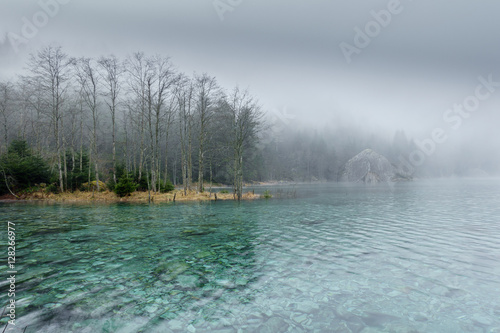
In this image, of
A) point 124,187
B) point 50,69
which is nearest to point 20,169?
point 124,187

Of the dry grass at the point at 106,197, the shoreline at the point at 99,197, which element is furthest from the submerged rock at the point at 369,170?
the shoreline at the point at 99,197

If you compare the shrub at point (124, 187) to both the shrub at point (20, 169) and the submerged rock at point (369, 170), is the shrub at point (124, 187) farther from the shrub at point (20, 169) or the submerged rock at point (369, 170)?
the submerged rock at point (369, 170)

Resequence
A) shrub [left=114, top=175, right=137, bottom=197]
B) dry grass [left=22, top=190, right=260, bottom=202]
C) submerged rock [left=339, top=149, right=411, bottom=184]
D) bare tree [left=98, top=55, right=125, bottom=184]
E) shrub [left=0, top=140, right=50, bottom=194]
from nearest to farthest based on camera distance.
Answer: shrub [left=0, top=140, right=50, bottom=194] < dry grass [left=22, top=190, right=260, bottom=202] < shrub [left=114, top=175, right=137, bottom=197] < bare tree [left=98, top=55, right=125, bottom=184] < submerged rock [left=339, top=149, right=411, bottom=184]

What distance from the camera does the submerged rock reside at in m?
114

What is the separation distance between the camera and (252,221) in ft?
45.0

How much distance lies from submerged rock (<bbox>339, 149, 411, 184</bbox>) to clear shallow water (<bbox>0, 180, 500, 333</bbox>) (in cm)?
11450

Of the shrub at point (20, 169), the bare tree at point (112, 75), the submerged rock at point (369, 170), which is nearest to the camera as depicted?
the shrub at point (20, 169)

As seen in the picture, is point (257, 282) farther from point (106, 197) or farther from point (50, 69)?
point (50, 69)

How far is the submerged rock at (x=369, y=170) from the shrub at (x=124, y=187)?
108315 millimetres

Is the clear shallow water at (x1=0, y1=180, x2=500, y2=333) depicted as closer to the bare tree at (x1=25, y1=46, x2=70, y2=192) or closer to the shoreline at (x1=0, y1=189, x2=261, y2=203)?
the shoreline at (x1=0, y1=189, x2=261, y2=203)

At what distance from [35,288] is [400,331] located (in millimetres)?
6516

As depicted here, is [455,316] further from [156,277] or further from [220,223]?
[220,223]

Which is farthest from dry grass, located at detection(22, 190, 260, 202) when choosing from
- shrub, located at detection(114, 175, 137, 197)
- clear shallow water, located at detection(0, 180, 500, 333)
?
clear shallow water, located at detection(0, 180, 500, 333)

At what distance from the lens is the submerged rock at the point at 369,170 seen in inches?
4483
